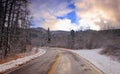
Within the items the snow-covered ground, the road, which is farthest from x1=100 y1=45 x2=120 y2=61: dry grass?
the road

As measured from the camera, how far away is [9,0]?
19953 mm

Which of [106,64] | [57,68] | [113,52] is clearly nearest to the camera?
[57,68]

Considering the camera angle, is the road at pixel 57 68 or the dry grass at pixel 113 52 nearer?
the road at pixel 57 68

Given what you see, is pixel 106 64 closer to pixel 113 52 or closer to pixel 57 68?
pixel 57 68

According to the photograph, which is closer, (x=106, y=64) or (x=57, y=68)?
(x=57, y=68)

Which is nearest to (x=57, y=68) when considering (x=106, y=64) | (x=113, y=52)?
(x=106, y=64)

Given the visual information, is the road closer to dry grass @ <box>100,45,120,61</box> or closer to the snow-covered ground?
the snow-covered ground

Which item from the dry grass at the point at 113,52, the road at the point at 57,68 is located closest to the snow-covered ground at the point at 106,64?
the road at the point at 57,68

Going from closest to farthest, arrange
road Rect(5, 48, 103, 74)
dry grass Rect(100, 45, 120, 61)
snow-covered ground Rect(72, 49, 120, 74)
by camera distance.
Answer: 1. road Rect(5, 48, 103, 74)
2. snow-covered ground Rect(72, 49, 120, 74)
3. dry grass Rect(100, 45, 120, 61)

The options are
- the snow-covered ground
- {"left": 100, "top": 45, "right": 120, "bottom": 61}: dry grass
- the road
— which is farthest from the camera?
{"left": 100, "top": 45, "right": 120, "bottom": 61}: dry grass

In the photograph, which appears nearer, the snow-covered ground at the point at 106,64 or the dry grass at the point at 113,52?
the snow-covered ground at the point at 106,64

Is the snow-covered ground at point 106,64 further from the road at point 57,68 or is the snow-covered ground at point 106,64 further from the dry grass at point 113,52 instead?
the dry grass at point 113,52

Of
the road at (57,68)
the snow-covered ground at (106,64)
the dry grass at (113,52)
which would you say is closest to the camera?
the road at (57,68)

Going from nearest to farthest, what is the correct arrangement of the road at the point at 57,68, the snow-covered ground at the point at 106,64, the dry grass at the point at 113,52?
1. the road at the point at 57,68
2. the snow-covered ground at the point at 106,64
3. the dry grass at the point at 113,52
